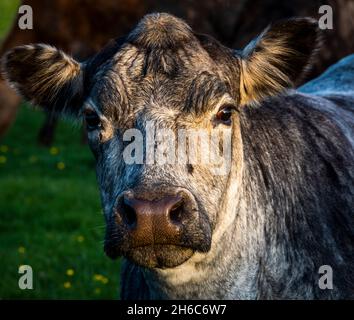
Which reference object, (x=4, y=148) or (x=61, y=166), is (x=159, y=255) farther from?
(x=4, y=148)

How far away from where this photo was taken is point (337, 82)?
22.6 ft

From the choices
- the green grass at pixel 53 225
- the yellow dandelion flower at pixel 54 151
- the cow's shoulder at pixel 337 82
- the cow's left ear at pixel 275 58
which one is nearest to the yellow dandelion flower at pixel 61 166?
the green grass at pixel 53 225

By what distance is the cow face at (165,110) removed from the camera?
4285mm

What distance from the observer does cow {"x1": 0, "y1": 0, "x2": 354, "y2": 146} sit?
10.3m

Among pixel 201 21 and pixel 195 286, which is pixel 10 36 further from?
pixel 195 286

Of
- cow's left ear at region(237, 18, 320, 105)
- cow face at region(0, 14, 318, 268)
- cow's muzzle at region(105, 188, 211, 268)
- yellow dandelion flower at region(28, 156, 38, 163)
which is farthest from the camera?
yellow dandelion flower at region(28, 156, 38, 163)

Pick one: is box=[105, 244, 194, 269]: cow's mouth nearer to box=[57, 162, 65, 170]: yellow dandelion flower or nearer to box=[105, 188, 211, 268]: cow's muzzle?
box=[105, 188, 211, 268]: cow's muzzle

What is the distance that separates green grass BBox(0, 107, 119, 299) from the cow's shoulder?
6.17 ft

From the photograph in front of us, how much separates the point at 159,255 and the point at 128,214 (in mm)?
251

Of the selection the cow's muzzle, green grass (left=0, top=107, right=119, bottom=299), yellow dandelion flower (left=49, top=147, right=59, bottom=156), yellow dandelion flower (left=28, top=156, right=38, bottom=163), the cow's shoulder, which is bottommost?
yellow dandelion flower (left=49, top=147, right=59, bottom=156)

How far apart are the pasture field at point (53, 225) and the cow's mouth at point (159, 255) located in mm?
629

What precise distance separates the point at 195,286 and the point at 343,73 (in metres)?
2.78

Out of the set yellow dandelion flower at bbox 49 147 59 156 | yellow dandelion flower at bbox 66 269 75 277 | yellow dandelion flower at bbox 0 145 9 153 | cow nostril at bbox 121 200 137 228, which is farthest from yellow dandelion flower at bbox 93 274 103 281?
yellow dandelion flower at bbox 0 145 9 153

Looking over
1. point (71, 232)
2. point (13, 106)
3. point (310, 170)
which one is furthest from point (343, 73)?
point (13, 106)
